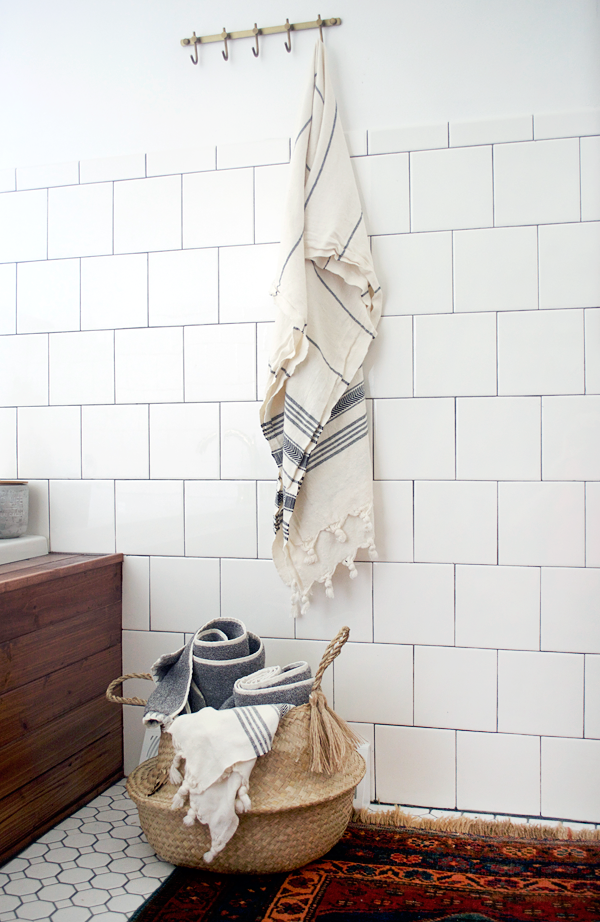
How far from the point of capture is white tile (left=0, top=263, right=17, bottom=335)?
1.55m

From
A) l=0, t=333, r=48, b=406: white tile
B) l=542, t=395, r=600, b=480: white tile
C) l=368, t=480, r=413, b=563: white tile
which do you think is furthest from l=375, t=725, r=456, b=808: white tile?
l=0, t=333, r=48, b=406: white tile

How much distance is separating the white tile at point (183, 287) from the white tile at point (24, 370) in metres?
0.29

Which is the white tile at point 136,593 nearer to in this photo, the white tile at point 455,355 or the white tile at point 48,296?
the white tile at point 48,296

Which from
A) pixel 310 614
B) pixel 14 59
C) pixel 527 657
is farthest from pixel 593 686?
pixel 14 59

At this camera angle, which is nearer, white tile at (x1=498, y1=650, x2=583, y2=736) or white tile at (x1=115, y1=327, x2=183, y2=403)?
white tile at (x1=498, y1=650, x2=583, y2=736)

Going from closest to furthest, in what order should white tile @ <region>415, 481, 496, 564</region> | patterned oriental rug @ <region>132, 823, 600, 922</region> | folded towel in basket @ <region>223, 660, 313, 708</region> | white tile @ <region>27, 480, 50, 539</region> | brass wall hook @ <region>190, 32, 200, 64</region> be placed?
patterned oriental rug @ <region>132, 823, 600, 922</region>
folded towel in basket @ <region>223, 660, 313, 708</region>
white tile @ <region>415, 481, 496, 564</region>
brass wall hook @ <region>190, 32, 200, 64</region>
white tile @ <region>27, 480, 50, 539</region>

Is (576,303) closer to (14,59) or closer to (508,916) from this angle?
(508,916)

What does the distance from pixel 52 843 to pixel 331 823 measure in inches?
20.7

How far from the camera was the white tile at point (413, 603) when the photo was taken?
135cm

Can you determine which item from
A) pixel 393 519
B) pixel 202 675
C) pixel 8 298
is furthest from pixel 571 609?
pixel 8 298

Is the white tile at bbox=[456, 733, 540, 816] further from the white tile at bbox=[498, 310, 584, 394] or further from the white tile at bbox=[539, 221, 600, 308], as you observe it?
the white tile at bbox=[539, 221, 600, 308]

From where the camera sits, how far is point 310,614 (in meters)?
1.40

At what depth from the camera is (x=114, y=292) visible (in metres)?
1.50

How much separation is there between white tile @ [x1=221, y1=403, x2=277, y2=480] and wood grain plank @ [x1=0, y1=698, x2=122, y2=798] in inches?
22.4
